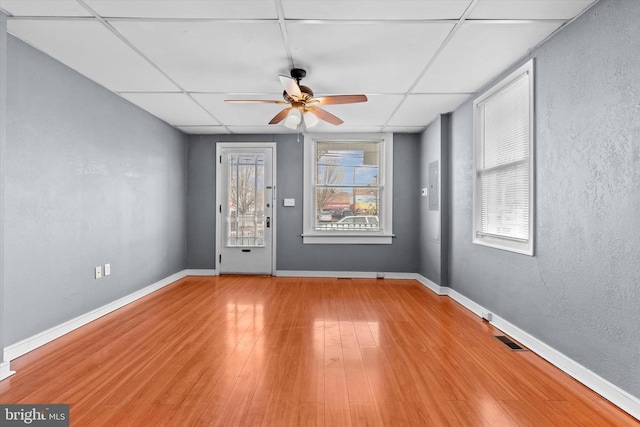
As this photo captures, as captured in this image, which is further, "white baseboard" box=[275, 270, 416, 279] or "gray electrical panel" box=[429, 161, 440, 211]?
"white baseboard" box=[275, 270, 416, 279]

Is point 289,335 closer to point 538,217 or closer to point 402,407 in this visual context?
point 402,407

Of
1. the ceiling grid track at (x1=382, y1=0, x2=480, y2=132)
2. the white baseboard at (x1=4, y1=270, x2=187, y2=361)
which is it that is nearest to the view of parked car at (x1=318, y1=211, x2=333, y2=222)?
the ceiling grid track at (x1=382, y1=0, x2=480, y2=132)

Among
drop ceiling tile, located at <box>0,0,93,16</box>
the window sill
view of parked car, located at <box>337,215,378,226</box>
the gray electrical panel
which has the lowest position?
the window sill

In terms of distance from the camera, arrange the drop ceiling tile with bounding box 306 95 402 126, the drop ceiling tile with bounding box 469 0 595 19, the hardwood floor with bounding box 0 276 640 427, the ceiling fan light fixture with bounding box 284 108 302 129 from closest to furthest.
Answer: the hardwood floor with bounding box 0 276 640 427 → the drop ceiling tile with bounding box 469 0 595 19 → the ceiling fan light fixture with bounding box 284 108 302 129 → the drop ceiling tile with bounding box 306 95 402 126

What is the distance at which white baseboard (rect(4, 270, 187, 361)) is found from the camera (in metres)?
2.52

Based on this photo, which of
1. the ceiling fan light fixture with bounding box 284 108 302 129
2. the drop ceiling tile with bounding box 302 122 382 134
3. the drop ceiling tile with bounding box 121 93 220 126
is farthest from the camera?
the drop ceiling tile with bounding box 302 122 382 134

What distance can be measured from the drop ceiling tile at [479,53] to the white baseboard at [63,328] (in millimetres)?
4001

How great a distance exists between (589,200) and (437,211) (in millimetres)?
2575

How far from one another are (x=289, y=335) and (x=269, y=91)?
252 centimetres

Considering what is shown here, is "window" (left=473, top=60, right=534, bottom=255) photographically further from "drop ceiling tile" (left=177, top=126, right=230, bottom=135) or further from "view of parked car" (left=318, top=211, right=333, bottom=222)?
"drop ceiling tile" (left=177, top=126, right=230, bottom=135)

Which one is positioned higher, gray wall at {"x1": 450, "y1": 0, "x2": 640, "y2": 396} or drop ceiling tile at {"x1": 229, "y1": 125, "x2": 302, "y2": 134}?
drop ceiling tile at {"x1": 229, "y1": 125, "x2": 302, "y2": 134}

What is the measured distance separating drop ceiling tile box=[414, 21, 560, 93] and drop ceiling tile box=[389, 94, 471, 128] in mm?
249

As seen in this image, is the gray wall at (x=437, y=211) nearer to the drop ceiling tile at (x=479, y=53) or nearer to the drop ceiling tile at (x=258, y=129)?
the drop ceiling tile at (x=479, y=53)

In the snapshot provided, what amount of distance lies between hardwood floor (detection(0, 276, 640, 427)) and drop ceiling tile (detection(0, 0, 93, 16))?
2.40m
